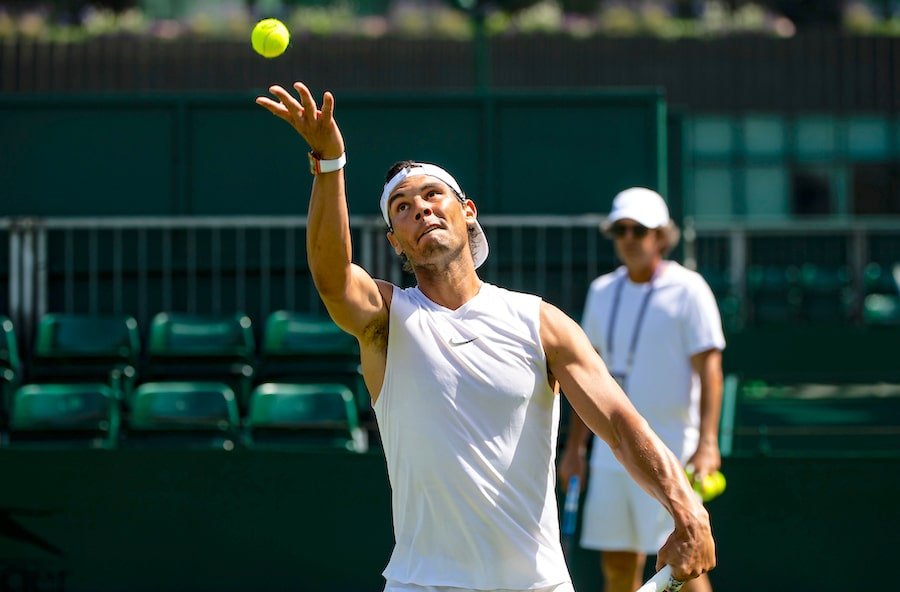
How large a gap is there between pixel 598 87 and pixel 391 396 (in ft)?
52.1

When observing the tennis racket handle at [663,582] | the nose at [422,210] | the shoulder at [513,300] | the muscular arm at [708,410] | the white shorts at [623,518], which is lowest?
the white shorts at [623,518]

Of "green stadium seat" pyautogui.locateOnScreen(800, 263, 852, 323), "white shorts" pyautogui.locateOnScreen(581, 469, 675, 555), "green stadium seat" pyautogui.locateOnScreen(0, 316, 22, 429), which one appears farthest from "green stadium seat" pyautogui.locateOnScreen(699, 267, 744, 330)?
"green stadium seat" pyautogui.locateOnScreen(0, 316, 22, 429)

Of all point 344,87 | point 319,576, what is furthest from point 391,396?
point 344,87

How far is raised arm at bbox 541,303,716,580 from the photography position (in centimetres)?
336

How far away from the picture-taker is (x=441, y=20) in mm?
19219

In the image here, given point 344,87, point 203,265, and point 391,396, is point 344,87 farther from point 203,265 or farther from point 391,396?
point 391,396

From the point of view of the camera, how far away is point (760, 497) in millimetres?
7164

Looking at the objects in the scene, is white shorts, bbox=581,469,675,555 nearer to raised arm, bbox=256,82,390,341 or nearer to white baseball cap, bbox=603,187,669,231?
white baseball cap, bbox=603,187,669,231

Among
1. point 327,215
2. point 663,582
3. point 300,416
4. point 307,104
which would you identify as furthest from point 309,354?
point 663,582

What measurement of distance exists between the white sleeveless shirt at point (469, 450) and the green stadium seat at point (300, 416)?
13.8ft

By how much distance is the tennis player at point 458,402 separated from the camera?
11.5ft

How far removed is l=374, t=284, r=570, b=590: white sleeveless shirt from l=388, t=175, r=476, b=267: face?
0.55ft

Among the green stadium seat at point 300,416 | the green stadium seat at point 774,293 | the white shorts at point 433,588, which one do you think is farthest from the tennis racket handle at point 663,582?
the green stadium seat at point 774,293

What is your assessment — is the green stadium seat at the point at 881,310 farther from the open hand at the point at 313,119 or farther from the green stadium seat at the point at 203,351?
the open hand at the point at 313,119
